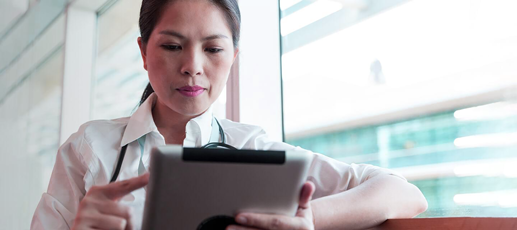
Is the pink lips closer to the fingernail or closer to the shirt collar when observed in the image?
the shirt collar

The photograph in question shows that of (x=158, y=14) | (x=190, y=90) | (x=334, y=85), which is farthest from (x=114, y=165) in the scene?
(x=334, y=85)

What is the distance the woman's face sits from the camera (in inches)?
43.0

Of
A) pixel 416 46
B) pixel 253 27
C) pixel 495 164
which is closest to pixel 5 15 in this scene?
pixel 253 27

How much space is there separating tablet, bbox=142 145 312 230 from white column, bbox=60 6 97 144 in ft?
4.76

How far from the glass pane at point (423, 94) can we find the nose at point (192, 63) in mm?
Result: 579

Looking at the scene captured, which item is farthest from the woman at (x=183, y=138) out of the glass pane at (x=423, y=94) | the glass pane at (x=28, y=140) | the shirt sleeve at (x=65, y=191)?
the glass pane at (x=28, y=140)

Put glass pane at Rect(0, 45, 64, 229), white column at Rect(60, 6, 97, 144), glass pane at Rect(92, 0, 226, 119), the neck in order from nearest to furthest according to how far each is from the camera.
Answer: the neck
glass pane at Rect(0, 45, 64, 229)
white column at Rect(60, 6, 97, 144)
glass pane at Rect(92, 0, 226, 119)

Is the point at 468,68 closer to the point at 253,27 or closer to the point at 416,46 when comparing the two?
the point at 416,46

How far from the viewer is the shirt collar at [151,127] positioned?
114 centimetres

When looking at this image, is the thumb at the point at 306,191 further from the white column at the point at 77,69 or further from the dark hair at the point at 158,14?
the white column at the point at 77,69

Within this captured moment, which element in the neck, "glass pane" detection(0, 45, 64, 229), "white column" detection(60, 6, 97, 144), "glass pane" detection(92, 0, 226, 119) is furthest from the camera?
"glass pane" detection(92, 0, 226, 119)

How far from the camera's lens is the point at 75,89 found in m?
2.05

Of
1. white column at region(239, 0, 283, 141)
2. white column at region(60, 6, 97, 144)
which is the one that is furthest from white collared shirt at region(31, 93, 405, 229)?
white column at region(60, 6, 97, 144)

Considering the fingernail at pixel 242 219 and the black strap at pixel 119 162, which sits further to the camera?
the black strap at pixel 119 162
